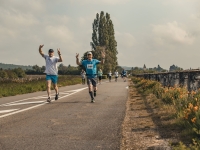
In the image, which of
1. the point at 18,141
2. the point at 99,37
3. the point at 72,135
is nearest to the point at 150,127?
the point at 72,135

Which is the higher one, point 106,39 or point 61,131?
point 106,39

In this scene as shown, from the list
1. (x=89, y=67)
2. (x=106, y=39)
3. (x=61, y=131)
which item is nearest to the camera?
(x=61, y=131)

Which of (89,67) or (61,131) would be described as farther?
(89,67)

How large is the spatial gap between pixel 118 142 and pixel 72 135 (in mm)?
876

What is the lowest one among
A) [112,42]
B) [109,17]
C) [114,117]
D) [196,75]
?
[114,117]

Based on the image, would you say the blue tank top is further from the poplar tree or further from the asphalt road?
the poplar tree

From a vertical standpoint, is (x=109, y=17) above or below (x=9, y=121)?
above

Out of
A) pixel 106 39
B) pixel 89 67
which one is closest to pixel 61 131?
pixel 89 67

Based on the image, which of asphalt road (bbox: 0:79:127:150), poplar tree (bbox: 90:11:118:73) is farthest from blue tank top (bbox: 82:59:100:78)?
poplar tree (bbox: 90:11:118:73)

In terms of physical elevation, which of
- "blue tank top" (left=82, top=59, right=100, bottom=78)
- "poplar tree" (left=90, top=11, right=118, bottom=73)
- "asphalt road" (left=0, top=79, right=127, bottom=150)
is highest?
"poplar tree" (left=90, top=11, right=118, bottom=73)

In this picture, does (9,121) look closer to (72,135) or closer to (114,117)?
(72,135)

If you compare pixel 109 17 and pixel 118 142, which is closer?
pixel 118 142

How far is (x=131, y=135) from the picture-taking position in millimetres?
4387

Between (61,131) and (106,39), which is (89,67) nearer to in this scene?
(61,131)
